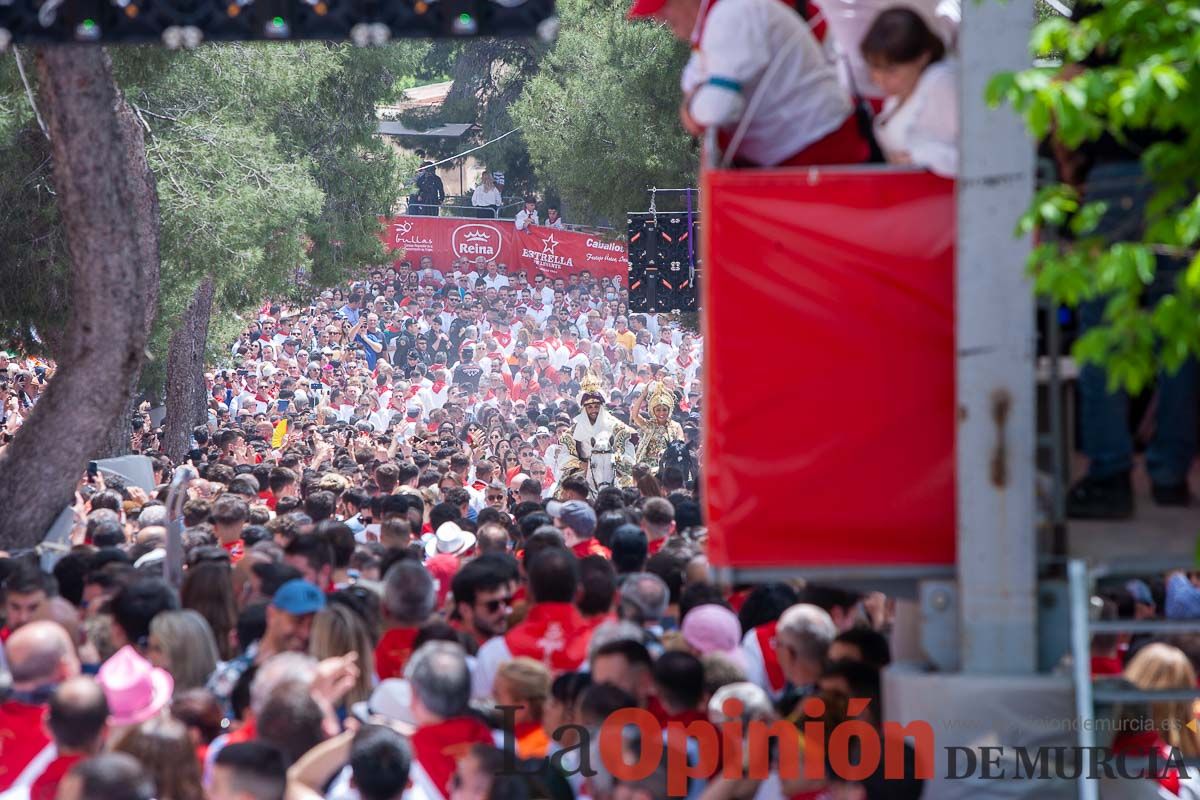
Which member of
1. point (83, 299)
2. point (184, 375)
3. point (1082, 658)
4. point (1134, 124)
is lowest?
point (184, 375)

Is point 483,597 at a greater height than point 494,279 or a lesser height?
greater

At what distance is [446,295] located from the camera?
139ft

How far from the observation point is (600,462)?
18.4 meters

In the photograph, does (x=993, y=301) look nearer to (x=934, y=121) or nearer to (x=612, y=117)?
(x=934, y=121)

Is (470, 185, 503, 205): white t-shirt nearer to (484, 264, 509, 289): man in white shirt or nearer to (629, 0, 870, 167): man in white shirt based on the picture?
(484, 264, 509, 289): man in white shirt

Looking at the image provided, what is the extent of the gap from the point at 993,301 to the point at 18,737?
386 centimetres

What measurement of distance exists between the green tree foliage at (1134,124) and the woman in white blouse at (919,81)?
3.52 ft

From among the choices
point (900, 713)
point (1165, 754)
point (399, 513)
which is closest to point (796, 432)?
point (900, 713)

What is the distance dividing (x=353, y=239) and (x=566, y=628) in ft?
67.4

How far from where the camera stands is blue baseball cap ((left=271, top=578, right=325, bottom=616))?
22.6 ft

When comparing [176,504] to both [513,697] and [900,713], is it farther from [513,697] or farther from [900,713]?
[900,713]

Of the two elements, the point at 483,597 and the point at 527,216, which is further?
the point at 527,216

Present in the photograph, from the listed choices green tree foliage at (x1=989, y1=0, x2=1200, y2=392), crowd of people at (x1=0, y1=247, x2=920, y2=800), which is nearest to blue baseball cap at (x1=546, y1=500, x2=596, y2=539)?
crowd of people at (x1=0, y1=247, x2=920, y2=800)

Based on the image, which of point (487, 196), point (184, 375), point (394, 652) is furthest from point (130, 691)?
point (487, 196)
